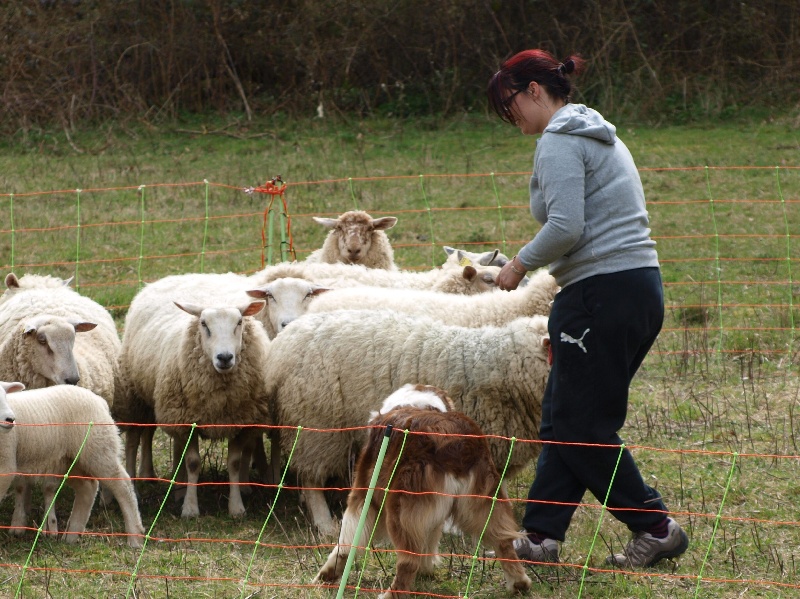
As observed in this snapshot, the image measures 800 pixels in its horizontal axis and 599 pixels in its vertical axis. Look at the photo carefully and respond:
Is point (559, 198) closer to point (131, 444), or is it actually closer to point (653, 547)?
point (653, 547)

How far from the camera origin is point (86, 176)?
46.1 feet

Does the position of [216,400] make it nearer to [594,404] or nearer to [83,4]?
[594,404]

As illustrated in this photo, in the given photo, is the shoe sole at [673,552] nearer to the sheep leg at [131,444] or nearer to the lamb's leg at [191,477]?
the lamb's leg at [191,477]

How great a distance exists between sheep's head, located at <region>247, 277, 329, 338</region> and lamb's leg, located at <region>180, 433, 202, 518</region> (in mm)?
1159

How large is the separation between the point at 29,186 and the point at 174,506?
8.50 m

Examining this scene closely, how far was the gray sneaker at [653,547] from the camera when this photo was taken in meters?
4.60

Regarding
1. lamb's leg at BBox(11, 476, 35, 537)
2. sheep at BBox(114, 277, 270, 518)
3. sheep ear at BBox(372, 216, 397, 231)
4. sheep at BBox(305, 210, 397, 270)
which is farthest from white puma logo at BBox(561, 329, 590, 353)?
sheep ear at BBox(372, 216, 397, 231)

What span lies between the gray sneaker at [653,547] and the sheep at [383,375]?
3.08 feet

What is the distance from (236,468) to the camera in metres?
6.17

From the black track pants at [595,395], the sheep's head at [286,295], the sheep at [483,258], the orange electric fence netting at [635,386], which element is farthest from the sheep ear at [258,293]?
the black track pants at [595,395]

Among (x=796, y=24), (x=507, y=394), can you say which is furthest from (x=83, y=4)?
(x=507, y=394)

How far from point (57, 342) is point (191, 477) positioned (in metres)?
1.05

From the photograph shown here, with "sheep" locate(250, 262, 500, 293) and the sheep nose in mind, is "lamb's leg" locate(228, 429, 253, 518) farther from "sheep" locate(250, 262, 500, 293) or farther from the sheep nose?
"sheep" locate(250, 262, 500, 293)

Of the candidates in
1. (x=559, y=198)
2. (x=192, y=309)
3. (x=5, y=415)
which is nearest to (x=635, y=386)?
(x=192, y=309)
